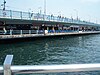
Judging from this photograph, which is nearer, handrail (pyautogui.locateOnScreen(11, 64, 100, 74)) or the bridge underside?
handrail (pyautogui.locateOnScreen(11, 64, 100, 74))

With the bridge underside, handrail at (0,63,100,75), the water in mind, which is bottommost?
the water

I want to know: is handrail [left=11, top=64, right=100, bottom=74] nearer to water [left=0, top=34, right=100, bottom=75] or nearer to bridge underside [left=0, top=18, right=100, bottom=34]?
water [left=0, top=34, right=100, bottom=75]

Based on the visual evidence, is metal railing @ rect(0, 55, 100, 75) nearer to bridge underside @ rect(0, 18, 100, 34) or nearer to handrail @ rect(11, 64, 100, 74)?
handrail @ rect(11, 64, 100, 74)

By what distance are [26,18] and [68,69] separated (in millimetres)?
44182

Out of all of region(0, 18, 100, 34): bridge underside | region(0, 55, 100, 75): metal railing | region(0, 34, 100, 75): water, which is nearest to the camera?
region(0, 55, 100, 75): metal railing

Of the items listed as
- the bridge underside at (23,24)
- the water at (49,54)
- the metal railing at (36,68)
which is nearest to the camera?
the metal railing at (36,68)

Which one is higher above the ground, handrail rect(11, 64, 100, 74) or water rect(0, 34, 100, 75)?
handrail rect(11, 64, 100, 74)

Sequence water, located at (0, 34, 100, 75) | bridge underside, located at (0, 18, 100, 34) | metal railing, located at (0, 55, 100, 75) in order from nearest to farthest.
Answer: metal railing, located at (0, 55, 100, 75), water, located at (0, 34, 100, 75), bridge underside, located at (0, 18, 100, 34)

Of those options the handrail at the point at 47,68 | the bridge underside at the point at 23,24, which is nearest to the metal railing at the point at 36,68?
→ the handrail at the point at 47,68

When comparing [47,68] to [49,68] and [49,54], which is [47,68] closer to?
[49,68]

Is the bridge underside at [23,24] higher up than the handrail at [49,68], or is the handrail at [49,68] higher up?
the handrail at [49,68]

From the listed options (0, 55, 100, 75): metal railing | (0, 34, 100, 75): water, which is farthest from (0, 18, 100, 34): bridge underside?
(0, 55, 100, 75): metal railing

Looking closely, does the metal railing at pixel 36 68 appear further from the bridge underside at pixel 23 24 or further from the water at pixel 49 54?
the bridge underside at pixel 23 24

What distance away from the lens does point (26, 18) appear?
4578 cm
